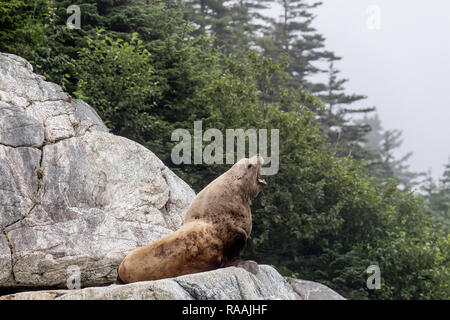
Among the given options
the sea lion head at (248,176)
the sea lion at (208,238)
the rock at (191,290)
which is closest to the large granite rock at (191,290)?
the rock at (191,290)

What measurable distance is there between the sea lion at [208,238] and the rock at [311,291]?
8.33 m

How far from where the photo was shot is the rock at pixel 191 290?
4.24 m

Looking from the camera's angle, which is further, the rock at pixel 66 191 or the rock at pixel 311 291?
the rock at pixel 311 291

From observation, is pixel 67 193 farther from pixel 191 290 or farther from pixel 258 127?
pixel 258 127

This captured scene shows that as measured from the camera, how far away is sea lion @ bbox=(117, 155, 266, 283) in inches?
200

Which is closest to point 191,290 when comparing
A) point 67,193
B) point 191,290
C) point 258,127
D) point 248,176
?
point 191,290

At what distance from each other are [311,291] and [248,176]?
8.72 metres

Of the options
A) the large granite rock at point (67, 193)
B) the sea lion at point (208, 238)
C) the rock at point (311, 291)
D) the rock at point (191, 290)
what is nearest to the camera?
the rock at point (191, 290)

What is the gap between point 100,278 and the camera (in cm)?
822

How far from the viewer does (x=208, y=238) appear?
521 cm

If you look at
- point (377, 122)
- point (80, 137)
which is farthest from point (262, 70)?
point (377, 122)

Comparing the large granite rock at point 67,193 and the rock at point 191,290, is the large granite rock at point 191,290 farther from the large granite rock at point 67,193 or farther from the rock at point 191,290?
the large granite rock at point 67,193

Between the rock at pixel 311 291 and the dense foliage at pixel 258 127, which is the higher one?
the dense foliage at pixel 258 127

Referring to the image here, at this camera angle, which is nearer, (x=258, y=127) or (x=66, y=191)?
(x=66, y=191)
